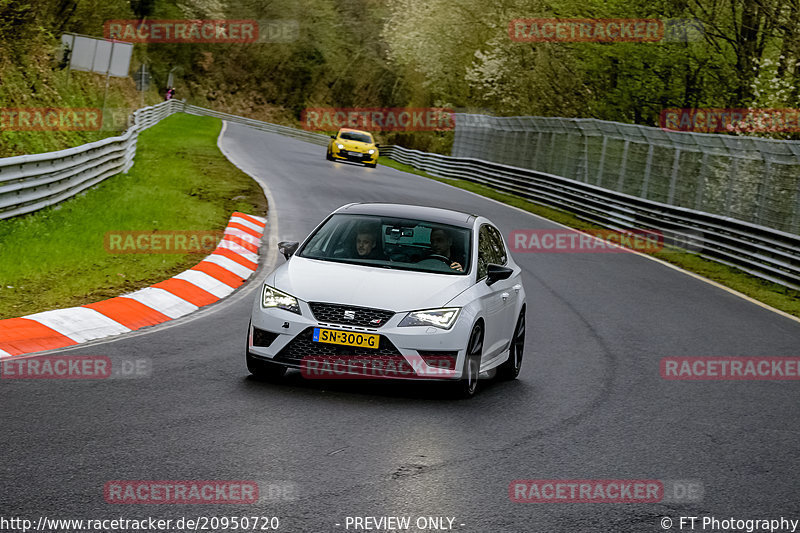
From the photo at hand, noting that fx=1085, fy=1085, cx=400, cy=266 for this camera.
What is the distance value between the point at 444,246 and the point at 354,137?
1404 inches

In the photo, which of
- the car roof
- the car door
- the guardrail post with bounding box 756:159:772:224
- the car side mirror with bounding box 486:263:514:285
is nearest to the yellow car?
the guardrail post with bounding box 756:159:772:224

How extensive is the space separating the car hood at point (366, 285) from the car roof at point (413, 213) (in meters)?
0.87

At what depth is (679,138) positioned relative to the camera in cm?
2662

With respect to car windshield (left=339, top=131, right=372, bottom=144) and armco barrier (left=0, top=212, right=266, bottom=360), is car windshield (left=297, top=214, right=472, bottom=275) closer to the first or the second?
armco barrier (left=0, top=212, right=266, bottom=360)

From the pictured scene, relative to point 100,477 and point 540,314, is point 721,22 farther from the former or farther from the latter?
point 100,477

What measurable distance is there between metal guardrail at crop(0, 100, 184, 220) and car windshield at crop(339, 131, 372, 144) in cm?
2011

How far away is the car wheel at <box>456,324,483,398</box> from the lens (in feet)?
28.0

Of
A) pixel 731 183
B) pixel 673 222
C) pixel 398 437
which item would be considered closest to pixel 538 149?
pixel 673 222

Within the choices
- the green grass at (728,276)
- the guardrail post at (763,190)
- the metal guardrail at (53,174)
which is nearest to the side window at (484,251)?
the metal guardrail at (53,174)

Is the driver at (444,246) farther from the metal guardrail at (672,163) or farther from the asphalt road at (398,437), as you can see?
the metal guardrail at (672,163)

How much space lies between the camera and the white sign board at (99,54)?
101ft

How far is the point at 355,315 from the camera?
8164 mm

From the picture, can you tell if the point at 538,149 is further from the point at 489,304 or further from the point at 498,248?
the point at 489,304

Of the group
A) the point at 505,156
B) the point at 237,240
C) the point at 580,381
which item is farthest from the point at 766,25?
the point at 580,381
